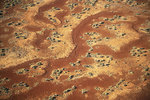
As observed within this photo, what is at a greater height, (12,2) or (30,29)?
(12,2)

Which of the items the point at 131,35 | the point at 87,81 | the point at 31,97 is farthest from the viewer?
the point at 131,35

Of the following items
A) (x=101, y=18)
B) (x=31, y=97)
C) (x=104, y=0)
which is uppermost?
(x=104, y=0)

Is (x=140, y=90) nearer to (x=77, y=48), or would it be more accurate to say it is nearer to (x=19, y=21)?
(x=77, y=48)

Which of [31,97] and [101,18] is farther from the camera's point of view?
[101,18]

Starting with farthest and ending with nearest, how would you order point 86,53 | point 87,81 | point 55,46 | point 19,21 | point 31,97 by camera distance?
1. point 19,21
2. point 55,46
3. point 86,53
4. point 87,81
5. point 31,97

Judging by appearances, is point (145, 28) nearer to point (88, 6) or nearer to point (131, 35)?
point (131, 35)

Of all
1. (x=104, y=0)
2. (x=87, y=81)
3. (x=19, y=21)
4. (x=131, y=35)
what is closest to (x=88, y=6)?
(x=104, y=0)
